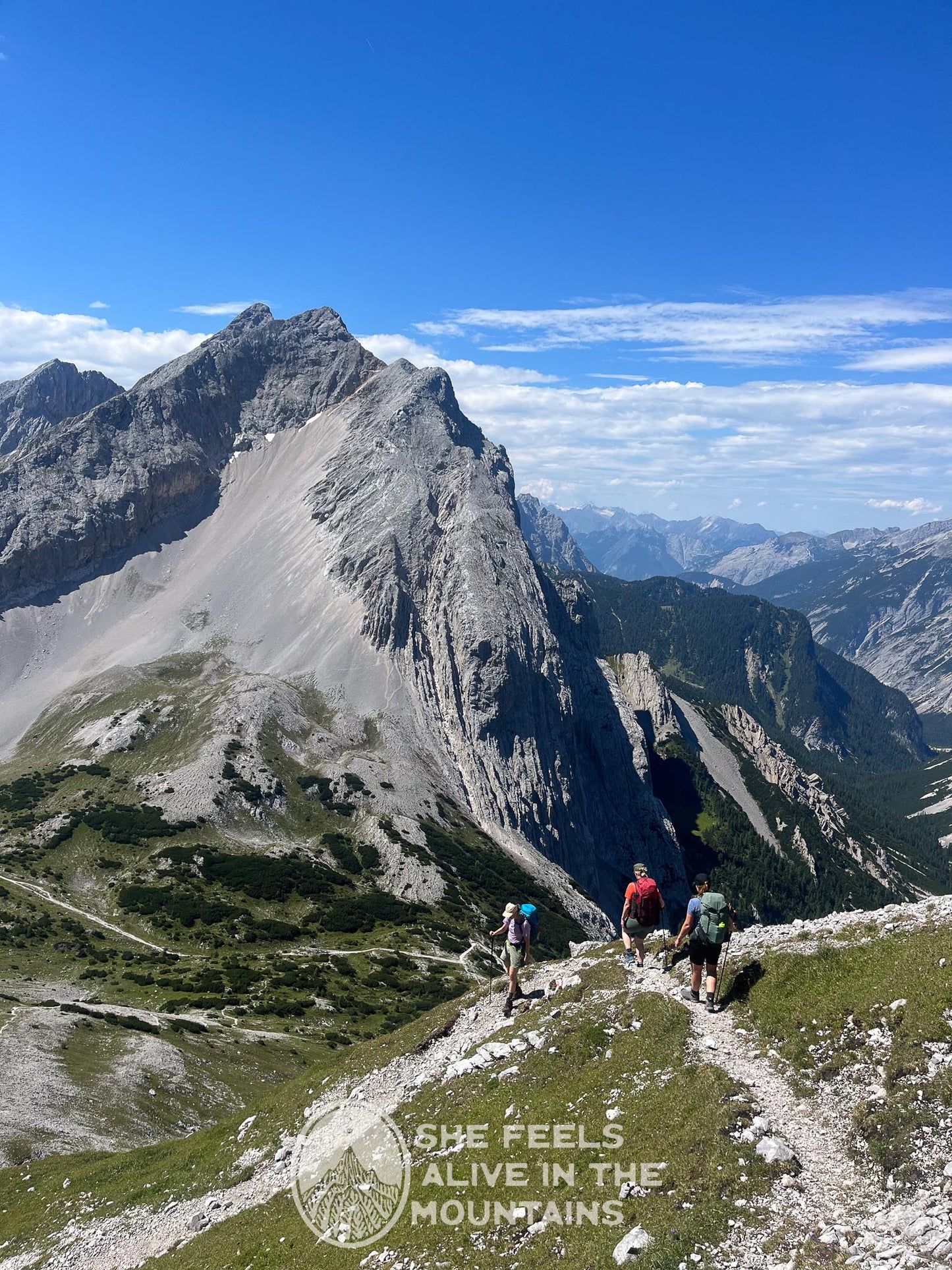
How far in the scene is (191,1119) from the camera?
151ft

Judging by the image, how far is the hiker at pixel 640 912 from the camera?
2825 cm

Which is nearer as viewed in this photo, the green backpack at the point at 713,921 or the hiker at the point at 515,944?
the green backpack at the point at 713,921

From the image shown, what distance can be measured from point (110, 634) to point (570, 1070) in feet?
666

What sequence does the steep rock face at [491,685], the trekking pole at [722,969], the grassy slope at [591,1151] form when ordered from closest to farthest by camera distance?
the grassy slope at [591,1151], the trekking pole at [722,969], the steep rock face at [491,685]

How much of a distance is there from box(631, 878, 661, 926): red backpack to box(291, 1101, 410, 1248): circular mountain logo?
11236mm

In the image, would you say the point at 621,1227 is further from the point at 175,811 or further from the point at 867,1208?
the point at 175,811

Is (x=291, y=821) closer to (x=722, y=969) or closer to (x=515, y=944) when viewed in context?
(x=515, y=944)

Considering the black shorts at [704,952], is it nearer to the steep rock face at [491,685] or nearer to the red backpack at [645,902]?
the red backpack at [645,902]

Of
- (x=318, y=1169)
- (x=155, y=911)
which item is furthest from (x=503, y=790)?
(x=318, y=1169)

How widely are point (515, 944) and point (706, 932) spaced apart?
8.54 metres

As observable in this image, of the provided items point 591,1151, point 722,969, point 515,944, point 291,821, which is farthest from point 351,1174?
point 291,821

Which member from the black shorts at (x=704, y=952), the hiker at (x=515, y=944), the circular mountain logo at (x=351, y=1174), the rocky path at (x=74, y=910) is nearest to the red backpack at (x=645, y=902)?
the black shorts at (x=704, y=952)

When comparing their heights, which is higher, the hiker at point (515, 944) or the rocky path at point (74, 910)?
the hiker at point (515, 944)

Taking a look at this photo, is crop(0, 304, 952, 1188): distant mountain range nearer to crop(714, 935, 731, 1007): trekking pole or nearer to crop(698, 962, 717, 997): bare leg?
crop(698, 962, 717, 997): bare leg
